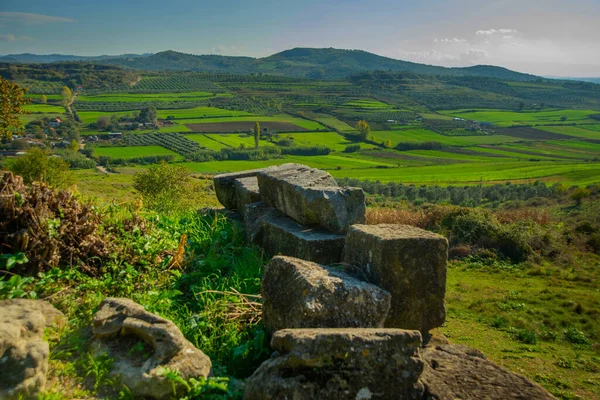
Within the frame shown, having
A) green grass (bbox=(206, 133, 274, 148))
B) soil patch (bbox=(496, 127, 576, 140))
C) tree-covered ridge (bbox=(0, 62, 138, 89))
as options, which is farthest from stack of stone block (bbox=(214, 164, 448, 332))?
tree-covered ridge (bbox=(0, 62, 138, 89))

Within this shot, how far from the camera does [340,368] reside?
13.1 ft

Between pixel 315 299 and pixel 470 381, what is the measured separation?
5.68ft

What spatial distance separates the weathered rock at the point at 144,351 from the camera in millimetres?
4105

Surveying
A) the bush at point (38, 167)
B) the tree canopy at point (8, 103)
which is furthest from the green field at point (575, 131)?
the tree canopy at point (8, 103)

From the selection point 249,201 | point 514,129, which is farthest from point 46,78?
point 249,201

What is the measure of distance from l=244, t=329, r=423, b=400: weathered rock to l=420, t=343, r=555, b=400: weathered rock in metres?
0.30

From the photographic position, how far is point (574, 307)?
1022 centimetres

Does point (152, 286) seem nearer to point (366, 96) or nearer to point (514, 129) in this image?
point (514, 129)

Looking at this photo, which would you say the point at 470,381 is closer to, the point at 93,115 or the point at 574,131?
the point at 574,131

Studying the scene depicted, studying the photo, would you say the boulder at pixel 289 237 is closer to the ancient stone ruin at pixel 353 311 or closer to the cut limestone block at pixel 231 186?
the ancient stone ruin at pixel 353 311

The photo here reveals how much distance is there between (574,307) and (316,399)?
8.79 meters

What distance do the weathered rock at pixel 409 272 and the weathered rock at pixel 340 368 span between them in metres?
1.49

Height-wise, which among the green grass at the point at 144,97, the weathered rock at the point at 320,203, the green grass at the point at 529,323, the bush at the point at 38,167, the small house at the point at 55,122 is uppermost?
the weathered rock at the point at 320,203

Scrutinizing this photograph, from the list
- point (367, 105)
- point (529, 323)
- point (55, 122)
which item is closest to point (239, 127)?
point (55, 122)
